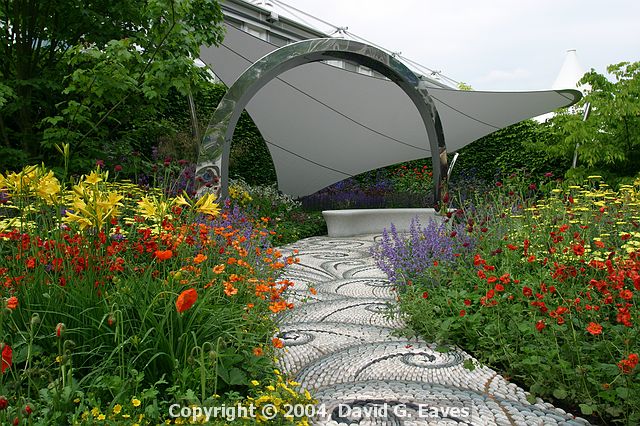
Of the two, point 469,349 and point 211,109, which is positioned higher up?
point 211,109

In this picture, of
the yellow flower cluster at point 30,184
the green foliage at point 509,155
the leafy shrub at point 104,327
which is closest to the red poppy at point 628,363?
the leafy shrub at point 104,327

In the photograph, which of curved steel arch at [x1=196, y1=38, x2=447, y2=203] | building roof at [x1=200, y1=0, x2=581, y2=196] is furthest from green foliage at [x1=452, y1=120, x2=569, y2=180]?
curved steel arch at [x1=196, y1=38, x2=447, y2=203]

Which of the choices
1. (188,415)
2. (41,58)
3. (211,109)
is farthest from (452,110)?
(188,415)

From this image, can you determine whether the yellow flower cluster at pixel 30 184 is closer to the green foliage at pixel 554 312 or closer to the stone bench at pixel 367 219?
the green foliage at pixel 554 312

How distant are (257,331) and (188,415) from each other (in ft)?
2.30

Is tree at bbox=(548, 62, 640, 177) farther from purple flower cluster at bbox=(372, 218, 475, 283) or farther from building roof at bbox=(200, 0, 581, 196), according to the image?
purple flower cluster at bbox=(372, 218, 475, 283)

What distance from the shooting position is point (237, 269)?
2809 millimetres

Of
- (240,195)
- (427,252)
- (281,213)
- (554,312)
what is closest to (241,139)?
(281,213)

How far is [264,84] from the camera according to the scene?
5484 millimetres

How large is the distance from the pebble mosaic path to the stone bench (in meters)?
4.45

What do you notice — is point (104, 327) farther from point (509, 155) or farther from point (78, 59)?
point (509, 155)

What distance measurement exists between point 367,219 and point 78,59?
5187 mm

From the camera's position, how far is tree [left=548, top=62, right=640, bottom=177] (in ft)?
24.4

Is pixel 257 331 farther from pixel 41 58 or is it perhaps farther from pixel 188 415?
pixel 41 58
